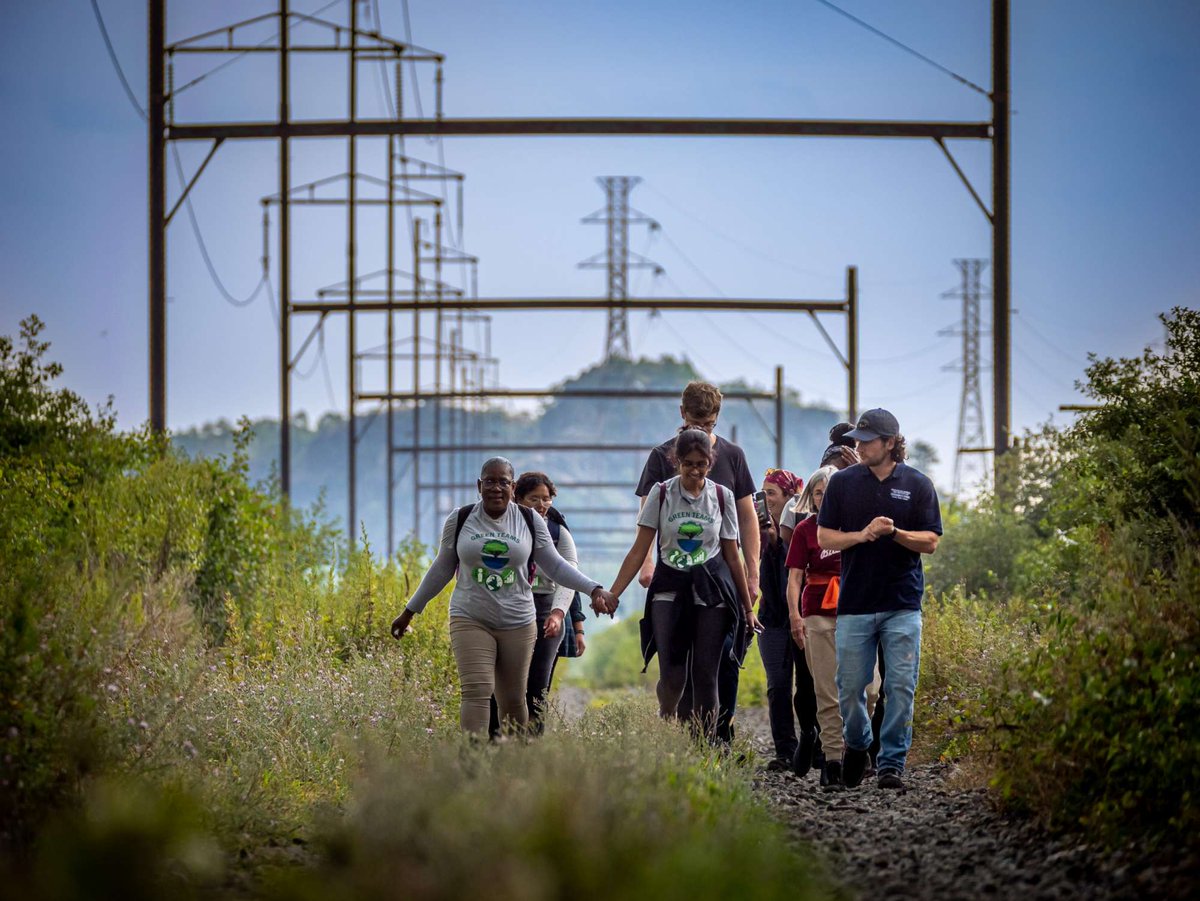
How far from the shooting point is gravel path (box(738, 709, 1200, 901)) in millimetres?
5977

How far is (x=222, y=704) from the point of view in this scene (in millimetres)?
10000

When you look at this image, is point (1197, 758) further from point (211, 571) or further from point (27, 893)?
point (211, 571)

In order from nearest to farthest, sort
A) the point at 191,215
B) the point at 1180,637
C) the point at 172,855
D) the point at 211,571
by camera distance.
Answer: the point at 172,855 → the point at 1180,637 → the point at 211,571 → the point at 191,215

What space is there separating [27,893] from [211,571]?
44.0ft

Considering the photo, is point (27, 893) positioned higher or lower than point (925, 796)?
higher

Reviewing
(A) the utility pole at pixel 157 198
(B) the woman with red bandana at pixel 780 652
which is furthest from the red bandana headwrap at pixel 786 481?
(A) the utility pole at pixel 157 198

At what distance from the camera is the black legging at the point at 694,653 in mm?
9195

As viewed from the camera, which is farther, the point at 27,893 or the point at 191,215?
the point at 191,215

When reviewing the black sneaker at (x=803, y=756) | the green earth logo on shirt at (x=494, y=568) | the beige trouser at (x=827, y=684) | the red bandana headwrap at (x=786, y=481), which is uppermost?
the red bandana headwrap at (x=786, y=481)

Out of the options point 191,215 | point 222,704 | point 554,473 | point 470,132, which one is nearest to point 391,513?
point 191,215

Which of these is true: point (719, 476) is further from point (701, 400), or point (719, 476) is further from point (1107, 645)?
point (1107, 645)

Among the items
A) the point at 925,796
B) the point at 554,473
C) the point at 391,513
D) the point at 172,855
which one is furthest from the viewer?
the point at 554,473

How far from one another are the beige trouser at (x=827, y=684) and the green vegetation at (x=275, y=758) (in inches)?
41.4

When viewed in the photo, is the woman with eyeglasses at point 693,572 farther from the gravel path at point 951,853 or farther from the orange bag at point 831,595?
the gravel path at point 951,853
